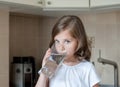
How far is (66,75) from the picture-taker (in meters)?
0.95

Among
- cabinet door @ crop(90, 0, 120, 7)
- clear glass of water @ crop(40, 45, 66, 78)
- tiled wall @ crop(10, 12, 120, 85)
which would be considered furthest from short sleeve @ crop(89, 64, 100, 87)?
tiled wall @ crop(10, 12, 120, 85)

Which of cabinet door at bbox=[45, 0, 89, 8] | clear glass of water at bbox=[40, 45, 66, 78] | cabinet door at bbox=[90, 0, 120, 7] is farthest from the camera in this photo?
cabinet door at bbox=[45, 0, 89, 8]

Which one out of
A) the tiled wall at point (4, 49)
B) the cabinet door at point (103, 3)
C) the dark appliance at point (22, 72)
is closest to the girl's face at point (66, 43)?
the cabinet door at point (103, 3)

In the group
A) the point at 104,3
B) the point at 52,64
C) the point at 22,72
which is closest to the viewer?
the point at 52,64

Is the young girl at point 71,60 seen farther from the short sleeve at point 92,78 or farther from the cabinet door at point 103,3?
the cabinet door at point 103,3

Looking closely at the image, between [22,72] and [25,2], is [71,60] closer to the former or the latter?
[25,2]

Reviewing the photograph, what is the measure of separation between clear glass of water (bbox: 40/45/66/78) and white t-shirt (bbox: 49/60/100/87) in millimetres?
33

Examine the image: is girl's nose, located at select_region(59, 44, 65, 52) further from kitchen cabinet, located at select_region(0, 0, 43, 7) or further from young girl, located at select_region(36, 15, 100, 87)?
kitchen cabinet, located at select_region(0, 0, 43, 7)

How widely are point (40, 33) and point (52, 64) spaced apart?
1.35 metres

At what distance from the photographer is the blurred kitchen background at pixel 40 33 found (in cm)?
180

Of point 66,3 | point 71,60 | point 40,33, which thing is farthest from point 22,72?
point 71,60

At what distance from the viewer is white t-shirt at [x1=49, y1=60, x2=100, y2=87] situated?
0.94 metres

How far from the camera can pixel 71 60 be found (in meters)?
0.99

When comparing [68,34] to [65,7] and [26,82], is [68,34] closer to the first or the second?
[65,7]
